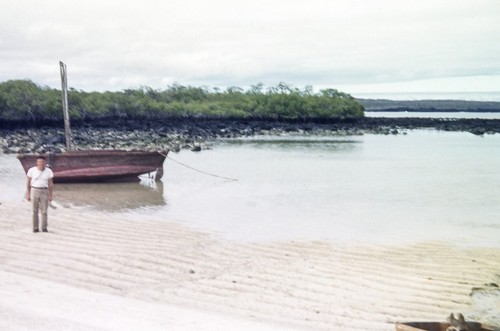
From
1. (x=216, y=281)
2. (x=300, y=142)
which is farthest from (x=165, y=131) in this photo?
(x=216, y=281)

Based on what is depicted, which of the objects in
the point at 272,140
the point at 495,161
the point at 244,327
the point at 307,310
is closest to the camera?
the point at 244,327

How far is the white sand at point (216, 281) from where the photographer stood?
22.5 ft

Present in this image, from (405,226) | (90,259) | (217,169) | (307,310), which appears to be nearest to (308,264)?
(307,310)

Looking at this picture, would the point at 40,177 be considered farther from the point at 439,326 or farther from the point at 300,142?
the point at 300,142

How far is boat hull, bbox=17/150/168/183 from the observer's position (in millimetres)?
23266

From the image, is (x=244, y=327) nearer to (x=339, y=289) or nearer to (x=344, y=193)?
(x=339, y=289)

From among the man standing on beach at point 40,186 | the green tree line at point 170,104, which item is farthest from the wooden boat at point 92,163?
the green tree line at point 170,104

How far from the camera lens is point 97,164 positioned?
23.8 metres

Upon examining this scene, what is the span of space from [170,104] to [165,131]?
81.7 feet

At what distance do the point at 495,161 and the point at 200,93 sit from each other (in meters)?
64.7

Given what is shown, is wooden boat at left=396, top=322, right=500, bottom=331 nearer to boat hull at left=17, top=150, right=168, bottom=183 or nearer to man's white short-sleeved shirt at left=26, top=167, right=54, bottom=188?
man's white short-sleeved shirt at left=26, top=167, right=54, bottom=188

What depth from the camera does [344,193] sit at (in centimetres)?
2328

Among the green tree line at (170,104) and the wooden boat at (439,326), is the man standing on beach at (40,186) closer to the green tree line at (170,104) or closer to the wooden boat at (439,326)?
the wooden boat at (439,326)

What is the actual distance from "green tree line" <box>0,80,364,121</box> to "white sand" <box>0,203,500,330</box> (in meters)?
47.0
